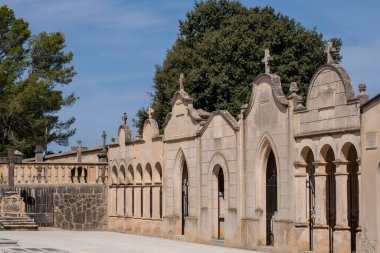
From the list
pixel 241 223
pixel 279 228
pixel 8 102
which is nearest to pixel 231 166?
pixel 241 223

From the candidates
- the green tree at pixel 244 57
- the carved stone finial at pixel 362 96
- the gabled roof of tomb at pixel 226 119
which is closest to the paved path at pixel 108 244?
the gabled roof of tomb at pixel 226 119

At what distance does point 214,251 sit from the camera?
25.0 metres

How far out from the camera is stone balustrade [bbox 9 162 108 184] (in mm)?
38969

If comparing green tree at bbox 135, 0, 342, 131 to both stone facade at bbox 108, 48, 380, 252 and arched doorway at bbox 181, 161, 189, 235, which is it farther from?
arched doorway at bbox 181, 161, 189, 235

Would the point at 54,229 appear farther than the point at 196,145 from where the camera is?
Yes

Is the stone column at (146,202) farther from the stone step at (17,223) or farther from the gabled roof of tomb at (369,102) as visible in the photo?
the gabled roof of tomb at (369,102)

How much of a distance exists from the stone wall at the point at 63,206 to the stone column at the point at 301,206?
16720mm

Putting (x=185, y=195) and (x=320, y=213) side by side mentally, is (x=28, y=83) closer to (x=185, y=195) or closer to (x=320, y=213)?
(x=185, y=195)

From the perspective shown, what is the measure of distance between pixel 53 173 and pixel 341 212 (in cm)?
2014

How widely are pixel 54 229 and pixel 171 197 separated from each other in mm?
7234

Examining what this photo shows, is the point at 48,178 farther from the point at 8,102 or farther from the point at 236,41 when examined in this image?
the point at 8,102

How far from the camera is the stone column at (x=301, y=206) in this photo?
2319 cm

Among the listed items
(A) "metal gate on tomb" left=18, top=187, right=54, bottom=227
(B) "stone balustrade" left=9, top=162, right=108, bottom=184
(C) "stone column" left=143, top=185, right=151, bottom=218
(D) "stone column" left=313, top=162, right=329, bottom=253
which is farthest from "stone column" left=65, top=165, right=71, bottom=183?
(D) "stone column" left=313, top=162, right=329, bottom=253

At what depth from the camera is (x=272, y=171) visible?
26328 millimetres
